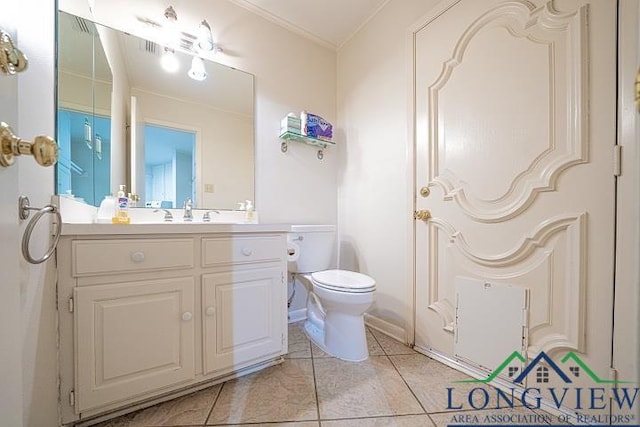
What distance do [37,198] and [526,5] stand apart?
200 cm

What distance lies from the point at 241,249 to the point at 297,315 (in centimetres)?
107

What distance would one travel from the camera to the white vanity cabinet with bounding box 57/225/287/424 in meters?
0.92

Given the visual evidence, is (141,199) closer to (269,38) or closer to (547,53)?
(269,38)

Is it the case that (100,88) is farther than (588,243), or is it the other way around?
(100,88)

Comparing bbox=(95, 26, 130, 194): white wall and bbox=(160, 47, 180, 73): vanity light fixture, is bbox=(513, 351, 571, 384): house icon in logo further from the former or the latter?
bbox=(160, 47, 180, 73): vanity light fixture

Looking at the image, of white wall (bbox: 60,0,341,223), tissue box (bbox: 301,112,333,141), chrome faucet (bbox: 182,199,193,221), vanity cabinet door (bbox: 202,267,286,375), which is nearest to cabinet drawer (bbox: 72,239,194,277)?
vanity cabinet door (bbox: 202,267,286,375)

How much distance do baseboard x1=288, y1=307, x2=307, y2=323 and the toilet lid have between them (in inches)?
24.0

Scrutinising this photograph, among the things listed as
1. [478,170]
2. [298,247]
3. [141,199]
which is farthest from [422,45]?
[141,199]

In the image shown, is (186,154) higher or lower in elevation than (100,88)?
lower

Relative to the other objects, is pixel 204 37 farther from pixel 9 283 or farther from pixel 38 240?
pixel 9 283

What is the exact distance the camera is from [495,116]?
4.04 ft

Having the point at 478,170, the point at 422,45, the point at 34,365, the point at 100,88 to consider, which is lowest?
the point at 34,365

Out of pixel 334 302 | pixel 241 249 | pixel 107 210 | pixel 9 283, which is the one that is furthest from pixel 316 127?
pixel 9 283

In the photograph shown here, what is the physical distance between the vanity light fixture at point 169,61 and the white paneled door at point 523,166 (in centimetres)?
153
